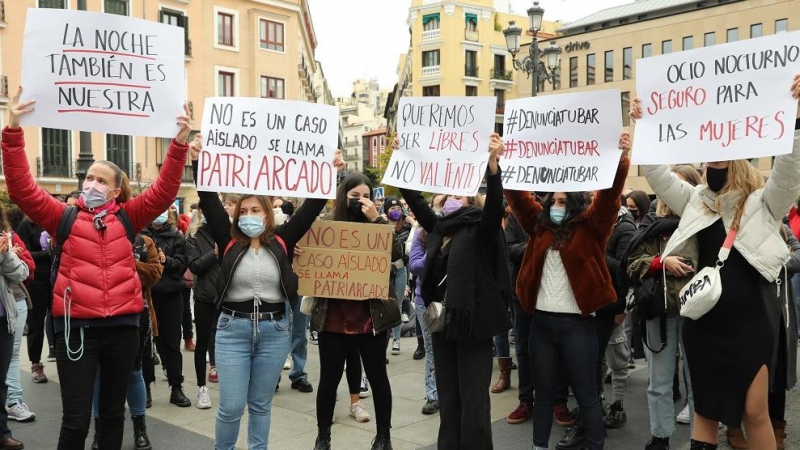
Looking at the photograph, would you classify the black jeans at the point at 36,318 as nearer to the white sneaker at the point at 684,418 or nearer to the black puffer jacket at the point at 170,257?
the black puffer jacket at the point at 170,257

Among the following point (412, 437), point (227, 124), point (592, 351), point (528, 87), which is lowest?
point (412, 437)

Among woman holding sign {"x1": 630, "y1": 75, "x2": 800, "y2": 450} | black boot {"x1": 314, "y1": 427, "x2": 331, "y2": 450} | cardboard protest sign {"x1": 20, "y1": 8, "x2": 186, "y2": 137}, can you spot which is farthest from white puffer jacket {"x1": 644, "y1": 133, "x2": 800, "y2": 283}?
cardboard protest sign {"x1": 20, "y1": 8, "x2": 186, "y2": 137}

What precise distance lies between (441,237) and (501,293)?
547mm

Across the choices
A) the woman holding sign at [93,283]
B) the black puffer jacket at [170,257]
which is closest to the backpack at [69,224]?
the woman holding sign at [93,283]

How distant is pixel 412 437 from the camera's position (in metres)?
5.61

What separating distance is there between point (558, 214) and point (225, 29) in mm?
37560

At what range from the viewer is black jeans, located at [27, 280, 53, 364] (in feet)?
24.2

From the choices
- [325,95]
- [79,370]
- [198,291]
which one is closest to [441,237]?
[79,370]

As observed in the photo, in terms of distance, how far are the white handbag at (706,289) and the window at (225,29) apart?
37976mm

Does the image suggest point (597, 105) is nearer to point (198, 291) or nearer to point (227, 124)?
point (227, 124)

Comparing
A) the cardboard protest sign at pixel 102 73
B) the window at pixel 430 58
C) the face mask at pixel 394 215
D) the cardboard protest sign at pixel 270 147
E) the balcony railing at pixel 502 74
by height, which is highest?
the window at pixel 430 58

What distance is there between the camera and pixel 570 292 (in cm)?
453

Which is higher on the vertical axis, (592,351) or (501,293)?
(501,293)

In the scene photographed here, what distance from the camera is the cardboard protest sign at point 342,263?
200 inches
